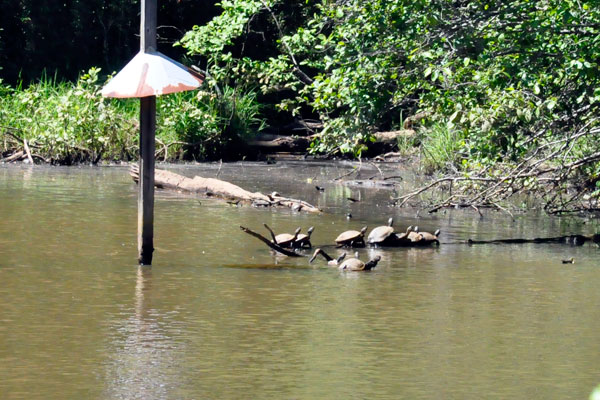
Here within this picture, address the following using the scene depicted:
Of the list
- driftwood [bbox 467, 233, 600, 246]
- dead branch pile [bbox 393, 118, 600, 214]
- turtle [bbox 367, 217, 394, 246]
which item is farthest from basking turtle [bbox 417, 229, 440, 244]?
dead branch pile [bbox 393, 118, 600, 214]

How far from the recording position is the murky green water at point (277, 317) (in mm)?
6617

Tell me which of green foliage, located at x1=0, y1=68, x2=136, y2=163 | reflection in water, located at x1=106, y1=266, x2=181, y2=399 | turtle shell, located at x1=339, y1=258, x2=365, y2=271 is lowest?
reflection in water, located at x1=106, y1=266, x2=181, y2=399

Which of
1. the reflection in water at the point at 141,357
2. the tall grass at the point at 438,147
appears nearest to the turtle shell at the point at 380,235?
the reflection in water at the point at 141,357

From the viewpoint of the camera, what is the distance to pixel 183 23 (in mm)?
29406

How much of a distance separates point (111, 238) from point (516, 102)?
460cm

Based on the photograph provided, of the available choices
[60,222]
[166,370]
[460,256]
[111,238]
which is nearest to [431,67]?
[460,256]

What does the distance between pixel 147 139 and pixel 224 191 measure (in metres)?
6.32

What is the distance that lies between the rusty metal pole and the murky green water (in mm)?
464

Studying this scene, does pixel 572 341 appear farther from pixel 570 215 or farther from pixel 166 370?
pixel 570 215

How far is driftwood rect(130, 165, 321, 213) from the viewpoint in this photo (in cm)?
1516

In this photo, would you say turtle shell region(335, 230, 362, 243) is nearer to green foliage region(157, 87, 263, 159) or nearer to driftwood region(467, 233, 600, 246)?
driftwood region(467, 233, 600, 246)

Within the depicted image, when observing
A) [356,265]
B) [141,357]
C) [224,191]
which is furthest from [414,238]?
[141,357]

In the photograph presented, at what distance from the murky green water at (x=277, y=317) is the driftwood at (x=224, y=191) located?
1.22 m

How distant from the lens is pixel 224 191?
1627 cm
